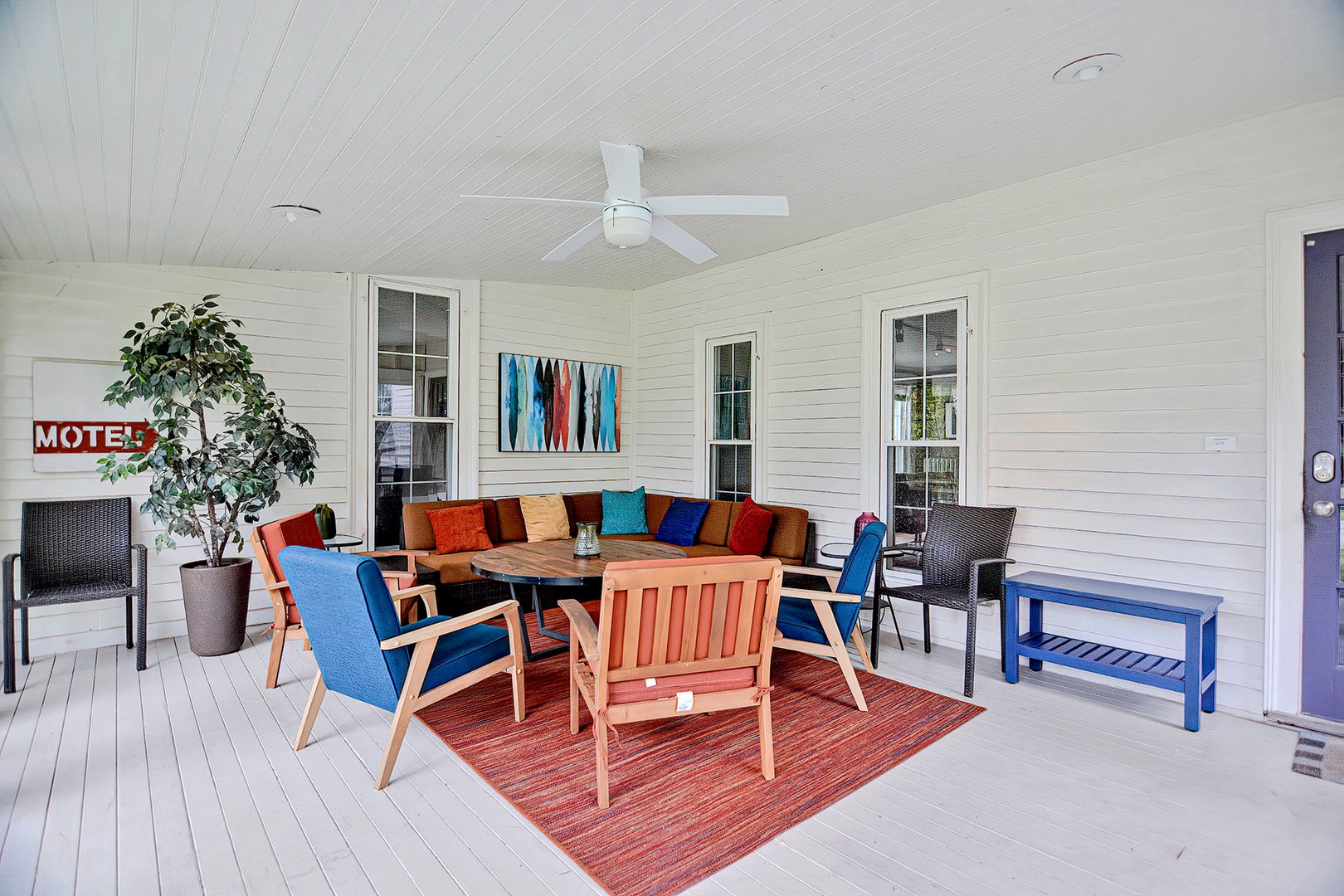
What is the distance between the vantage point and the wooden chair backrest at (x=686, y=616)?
257cm

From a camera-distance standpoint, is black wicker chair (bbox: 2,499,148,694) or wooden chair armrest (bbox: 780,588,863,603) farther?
black wicker chair (bbox: 2,499,148,694)

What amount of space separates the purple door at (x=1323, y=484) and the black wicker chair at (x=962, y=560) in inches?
51.7

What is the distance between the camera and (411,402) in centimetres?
584

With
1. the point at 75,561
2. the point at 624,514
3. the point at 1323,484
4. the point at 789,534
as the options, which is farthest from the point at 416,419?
the point at 1323,484

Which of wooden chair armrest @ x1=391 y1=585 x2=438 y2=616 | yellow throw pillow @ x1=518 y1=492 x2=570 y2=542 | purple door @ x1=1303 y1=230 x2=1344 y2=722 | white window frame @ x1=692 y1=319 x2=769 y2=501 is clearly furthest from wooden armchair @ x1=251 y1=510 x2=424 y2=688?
purple door @ x1=1303 y1=230 x2=1344 y2=722

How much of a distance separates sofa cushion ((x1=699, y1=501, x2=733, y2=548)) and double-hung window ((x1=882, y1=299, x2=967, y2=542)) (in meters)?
1.36

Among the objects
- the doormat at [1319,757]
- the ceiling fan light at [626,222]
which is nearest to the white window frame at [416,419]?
the ceiling fan light at [626,222]

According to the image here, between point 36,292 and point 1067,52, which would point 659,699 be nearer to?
point 1067,52

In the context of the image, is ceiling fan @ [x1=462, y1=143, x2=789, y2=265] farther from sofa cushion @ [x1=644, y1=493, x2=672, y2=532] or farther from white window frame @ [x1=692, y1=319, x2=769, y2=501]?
sofa cushion @ [x1=644, y1=493, x2=672, y2=532]

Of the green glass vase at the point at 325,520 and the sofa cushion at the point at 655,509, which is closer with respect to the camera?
the green glass vase at the point at 325,520

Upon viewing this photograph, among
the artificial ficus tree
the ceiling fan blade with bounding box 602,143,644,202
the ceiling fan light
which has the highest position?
the ceiling fan blade with bounding box 602,143,644,202

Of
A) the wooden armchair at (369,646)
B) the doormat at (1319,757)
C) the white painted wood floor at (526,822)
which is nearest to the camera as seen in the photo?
the white painted wood floor at (526,822)

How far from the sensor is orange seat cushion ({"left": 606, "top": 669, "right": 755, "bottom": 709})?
2.67m

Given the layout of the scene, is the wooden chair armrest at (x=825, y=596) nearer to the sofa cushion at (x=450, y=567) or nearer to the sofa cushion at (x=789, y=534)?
the sofa cushion at (x=789, y=534)
